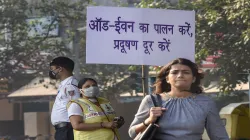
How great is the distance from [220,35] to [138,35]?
6592 millimetres

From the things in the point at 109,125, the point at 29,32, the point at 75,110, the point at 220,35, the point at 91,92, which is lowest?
the point at 109,125

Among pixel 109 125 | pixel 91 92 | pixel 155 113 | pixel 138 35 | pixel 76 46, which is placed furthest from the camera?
pixel 76 46

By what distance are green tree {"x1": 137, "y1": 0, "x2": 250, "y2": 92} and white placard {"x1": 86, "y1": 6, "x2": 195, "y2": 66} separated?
5180 millimetres

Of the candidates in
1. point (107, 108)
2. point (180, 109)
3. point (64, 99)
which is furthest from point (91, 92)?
point (180, 109)

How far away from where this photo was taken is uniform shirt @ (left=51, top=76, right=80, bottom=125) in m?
6.02

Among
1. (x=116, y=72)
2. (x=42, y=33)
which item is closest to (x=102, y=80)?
(x=116, y=72)

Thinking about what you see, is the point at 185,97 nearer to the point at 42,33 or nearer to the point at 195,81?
the point at 195,81

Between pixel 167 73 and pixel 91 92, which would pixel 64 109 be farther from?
pixel 167 73

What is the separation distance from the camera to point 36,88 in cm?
2138

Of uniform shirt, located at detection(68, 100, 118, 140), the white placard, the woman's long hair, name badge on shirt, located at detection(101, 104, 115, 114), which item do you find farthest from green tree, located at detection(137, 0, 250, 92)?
the woman's long hair

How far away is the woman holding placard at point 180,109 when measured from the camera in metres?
3.75

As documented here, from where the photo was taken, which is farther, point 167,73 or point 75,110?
point 75,110

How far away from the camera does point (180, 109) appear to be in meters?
3.79

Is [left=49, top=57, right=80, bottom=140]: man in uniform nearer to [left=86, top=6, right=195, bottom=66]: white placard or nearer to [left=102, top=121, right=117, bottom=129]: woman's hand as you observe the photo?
[left=86, top=6, right=195, bottom=66]: white placard
